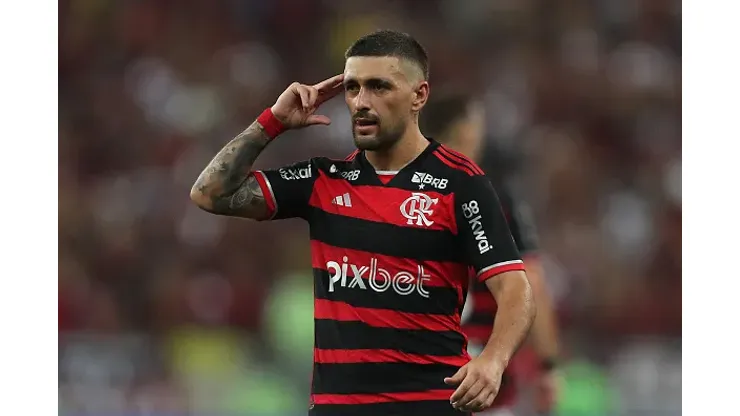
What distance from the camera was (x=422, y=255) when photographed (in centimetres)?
357

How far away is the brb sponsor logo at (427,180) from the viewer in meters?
3.62

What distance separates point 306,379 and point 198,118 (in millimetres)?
Result: 2694

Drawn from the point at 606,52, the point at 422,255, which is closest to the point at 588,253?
the point at 606,52

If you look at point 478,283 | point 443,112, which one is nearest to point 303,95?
point 443,112

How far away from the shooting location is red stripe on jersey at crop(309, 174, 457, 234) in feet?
11.8

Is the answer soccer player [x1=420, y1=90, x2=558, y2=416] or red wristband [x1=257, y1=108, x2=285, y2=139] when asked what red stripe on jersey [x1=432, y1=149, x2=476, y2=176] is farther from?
soccer player [x1=420, y1=90, x2=558, y2=416]

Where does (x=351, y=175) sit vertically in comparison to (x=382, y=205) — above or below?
above

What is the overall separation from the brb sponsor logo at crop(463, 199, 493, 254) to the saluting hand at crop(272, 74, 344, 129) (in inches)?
26.7

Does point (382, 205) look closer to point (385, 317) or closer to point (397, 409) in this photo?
point (385, 317)

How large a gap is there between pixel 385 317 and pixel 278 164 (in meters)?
5.15

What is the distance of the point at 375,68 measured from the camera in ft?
11.8

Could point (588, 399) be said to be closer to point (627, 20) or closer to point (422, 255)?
point (627, 20)

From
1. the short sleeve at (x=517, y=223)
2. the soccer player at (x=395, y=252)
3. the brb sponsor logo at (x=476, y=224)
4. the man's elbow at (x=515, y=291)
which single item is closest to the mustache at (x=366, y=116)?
the soccer player at (x=395, y=252)

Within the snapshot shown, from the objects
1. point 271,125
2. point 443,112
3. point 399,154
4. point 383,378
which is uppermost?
point 443,112
